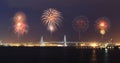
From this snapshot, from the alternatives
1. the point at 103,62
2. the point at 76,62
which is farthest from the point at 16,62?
the point at 103,62

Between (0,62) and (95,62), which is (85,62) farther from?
(0,62)

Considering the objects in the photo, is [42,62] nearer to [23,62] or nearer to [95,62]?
[23,62]

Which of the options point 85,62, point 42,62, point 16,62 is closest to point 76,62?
point 85,62

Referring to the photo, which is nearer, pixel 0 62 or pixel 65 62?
pixel 0 62

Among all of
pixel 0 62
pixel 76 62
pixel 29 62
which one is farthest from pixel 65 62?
pixel 0 62

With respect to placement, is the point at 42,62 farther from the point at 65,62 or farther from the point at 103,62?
the point at 103,62

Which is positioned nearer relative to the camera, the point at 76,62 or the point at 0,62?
the point at 0,62
